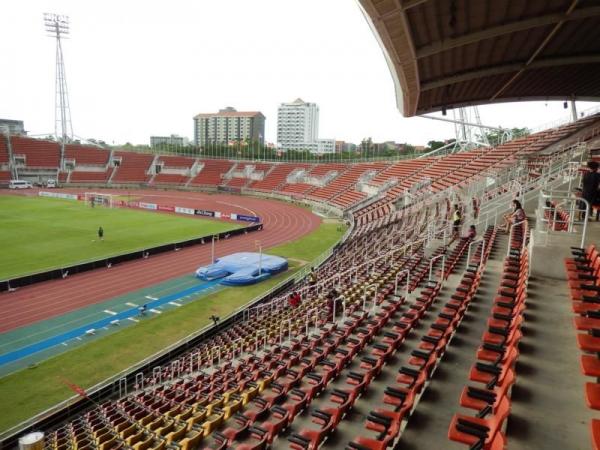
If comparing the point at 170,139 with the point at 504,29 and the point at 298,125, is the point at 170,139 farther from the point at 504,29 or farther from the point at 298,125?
the point at 504,29

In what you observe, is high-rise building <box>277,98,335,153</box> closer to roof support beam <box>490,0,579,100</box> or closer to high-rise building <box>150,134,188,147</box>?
high-rise building <box>150,134,188,147</box>

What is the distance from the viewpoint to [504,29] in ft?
41.9

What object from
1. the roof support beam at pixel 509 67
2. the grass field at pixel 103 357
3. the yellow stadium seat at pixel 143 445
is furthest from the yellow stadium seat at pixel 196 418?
the roof support beam at pixel 509 67

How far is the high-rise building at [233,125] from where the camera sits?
159500 mm

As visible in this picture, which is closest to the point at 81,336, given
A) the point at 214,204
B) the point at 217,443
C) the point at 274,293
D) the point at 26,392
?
the point at 26,392

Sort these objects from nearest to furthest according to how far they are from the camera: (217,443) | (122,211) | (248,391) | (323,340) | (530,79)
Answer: (217,443) < (248,391) < (323,340) < (530,79) < (122,211)

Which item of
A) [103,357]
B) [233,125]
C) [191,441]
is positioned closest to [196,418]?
[191,441]

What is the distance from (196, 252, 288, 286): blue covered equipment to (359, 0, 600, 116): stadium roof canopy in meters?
11.3

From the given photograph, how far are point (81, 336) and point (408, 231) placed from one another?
1665cm

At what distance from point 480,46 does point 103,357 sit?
56.7ft

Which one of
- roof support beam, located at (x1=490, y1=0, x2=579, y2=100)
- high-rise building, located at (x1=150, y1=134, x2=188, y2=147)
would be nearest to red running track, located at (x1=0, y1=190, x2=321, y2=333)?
roof support beam, located at (x1=490, y1=0, x2=579, y2=100)

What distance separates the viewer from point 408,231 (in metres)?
22.9

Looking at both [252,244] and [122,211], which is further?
[122,211]

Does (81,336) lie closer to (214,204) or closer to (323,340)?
(323,340)
